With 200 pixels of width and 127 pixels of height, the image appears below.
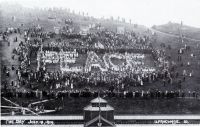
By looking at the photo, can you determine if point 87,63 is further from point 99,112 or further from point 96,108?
point 99,112

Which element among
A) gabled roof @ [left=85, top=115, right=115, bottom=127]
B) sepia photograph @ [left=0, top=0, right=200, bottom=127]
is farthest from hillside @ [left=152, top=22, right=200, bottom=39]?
gabled roof @ [left=85, top=115, right=115, bottom=127]

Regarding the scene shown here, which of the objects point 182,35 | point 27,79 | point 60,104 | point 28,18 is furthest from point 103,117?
point 182,35

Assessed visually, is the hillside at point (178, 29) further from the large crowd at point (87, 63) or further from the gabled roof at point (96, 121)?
the gabled roof at point (96, 121)

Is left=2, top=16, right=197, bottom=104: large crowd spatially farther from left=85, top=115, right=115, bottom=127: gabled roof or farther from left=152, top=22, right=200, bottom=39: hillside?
left=85, top=115, right=115, bottom=127: gabled roof

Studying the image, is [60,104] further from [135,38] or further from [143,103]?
[135,38]

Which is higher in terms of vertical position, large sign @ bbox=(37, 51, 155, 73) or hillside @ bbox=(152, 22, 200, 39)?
hillside @ bbox=(152, 22, 200, 39)

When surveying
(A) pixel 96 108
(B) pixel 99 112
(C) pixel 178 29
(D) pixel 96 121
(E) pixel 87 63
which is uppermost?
(C) pixel 178 29

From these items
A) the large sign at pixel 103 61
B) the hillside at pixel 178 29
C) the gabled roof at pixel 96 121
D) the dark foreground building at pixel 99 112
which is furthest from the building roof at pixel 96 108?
Answer: the hillside at pixel 178 29

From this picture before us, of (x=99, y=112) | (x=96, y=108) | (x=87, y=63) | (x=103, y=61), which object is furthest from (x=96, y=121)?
(x=103, y=61)
